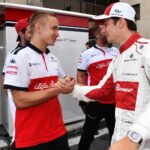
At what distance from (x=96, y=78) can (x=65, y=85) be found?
174 cm

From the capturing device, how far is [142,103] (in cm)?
252

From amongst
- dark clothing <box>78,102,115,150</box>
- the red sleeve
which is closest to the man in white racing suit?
the red sleeve

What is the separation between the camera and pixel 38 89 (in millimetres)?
3064

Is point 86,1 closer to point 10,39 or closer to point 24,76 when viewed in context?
point 10,39

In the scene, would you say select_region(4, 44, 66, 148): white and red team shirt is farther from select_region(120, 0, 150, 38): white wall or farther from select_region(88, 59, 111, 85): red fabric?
select_region(120, 0, 150, 38): white wall

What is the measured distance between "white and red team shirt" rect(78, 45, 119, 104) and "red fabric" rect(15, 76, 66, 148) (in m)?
1.72

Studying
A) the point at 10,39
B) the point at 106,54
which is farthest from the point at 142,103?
the point at 10,39

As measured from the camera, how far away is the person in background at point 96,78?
473 cm

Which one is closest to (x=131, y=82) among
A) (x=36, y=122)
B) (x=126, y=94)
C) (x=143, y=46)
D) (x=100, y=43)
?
(x=126, y=94)

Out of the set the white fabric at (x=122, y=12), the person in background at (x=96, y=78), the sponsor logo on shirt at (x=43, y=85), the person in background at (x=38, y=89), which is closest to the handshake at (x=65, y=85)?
the person in background at (x=38, y=89)

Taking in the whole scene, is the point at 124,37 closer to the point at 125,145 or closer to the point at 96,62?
the point at 125,145

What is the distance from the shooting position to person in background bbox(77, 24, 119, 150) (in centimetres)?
473

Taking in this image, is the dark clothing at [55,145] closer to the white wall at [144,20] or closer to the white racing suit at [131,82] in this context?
the white racing suit at [131,82]

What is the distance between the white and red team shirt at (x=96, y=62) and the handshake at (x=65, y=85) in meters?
1.54
